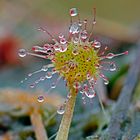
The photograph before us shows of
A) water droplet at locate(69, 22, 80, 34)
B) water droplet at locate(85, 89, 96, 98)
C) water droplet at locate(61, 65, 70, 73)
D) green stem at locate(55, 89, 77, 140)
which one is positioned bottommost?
green stem at locate(55, 89, 77, 140)

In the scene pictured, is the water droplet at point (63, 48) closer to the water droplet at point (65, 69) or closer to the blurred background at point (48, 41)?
the water droplet at point (65, 69)

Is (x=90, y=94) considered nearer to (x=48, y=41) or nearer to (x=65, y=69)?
(x=65, y=69)

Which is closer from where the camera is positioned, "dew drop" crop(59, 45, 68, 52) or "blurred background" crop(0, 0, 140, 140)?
"dew drop" crop(59, 45, 68, 52)

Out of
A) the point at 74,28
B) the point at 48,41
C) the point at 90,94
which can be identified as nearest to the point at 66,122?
the point at 90,94

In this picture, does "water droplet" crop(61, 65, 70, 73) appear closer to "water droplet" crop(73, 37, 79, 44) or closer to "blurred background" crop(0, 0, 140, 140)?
"water droplet" crop(73, 37, 79, 44)

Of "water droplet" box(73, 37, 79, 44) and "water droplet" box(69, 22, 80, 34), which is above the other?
"water droplet" box(69, 22, 80, 34)

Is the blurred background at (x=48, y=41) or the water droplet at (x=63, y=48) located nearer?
the water droplet at (x=63, y=48)

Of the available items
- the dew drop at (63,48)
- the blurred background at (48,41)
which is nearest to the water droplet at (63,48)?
the dew drop at (63,48)

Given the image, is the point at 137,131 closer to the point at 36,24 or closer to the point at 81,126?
the point at 81,126

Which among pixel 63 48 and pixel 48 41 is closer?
pixel 63 48

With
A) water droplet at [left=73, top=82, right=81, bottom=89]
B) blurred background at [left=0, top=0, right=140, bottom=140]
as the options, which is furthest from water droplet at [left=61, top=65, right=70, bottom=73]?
blurred background at [left=0, top=0, right=140, bottom=140]
